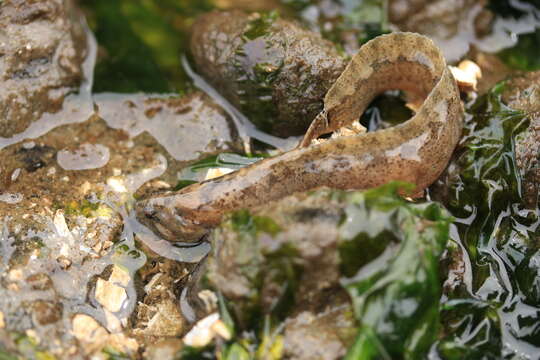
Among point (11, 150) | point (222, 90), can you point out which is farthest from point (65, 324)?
point (222, 90)

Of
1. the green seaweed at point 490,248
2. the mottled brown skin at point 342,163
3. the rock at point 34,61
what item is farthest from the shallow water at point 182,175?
the mottled brown skin at point 342,163

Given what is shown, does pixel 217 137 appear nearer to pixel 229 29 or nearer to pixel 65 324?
pixel 229 29

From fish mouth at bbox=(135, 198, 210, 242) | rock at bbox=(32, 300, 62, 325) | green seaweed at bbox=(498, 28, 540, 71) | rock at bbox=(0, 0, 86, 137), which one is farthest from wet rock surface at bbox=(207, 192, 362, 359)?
green seaweed at bbox=(498, 28, 540, 71)

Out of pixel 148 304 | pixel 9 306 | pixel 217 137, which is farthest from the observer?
pixel 217 137

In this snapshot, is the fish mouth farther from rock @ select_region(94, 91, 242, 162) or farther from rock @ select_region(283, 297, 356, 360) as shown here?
rock @ select_region(283, 297, 356, 360)

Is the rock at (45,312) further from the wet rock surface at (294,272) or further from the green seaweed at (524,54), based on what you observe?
the green seaweed at (524,54)

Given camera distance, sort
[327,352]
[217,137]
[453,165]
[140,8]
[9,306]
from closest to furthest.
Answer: [327,352] < [9,306] < [453,165] < [217,137] < [140,8]

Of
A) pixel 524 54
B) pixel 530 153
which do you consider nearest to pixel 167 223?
pixel 530 153
